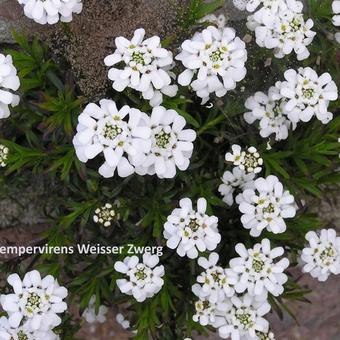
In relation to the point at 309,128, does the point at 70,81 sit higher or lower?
higher

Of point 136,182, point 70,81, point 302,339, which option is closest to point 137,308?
point 136,182

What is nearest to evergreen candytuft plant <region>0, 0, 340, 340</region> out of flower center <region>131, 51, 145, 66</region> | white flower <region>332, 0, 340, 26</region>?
flower center <region>131, 51, 145, 66</region>

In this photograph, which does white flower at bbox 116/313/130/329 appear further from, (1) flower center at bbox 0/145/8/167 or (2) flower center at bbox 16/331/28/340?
(1) flower center at bbox 0/145/8/167

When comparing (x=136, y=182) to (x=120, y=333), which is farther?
(x=120, y=333)

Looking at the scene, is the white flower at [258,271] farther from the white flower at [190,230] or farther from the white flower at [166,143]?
the white flower at [166,143]

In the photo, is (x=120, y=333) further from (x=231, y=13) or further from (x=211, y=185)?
(x=231, y=13)

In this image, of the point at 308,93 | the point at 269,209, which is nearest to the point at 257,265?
the point at 269,209

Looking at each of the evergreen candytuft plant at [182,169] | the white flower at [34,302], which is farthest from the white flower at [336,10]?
the white flower at [34,302]
